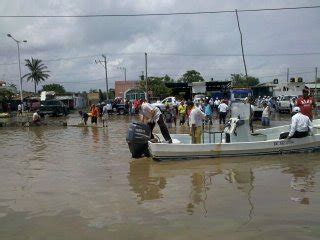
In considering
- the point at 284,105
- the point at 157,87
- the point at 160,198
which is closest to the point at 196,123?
the point at 160,198

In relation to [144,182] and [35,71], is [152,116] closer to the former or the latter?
[144,182]

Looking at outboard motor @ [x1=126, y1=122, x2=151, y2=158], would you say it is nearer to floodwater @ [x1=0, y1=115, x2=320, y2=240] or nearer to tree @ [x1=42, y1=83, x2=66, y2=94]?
floodwater @ [x1=0, y1=115, x2=320, y2=240]

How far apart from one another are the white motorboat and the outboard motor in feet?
0.57

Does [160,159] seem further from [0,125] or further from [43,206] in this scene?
[0,125]

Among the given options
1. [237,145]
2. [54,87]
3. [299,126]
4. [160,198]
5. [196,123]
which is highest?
[54,87]

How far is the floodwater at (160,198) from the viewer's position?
6750 millimetres

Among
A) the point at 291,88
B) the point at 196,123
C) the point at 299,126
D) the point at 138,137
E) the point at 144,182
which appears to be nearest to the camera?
the point at 144,182

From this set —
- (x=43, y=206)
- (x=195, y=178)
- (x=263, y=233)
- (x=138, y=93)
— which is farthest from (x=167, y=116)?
(x=138, y=93)

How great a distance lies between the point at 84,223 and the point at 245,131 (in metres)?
7.65

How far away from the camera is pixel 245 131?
45.3 ft

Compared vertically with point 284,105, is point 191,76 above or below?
above

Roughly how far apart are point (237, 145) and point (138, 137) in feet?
8.93

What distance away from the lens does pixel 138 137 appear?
12844mm

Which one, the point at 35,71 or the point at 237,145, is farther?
the point at 35,71
